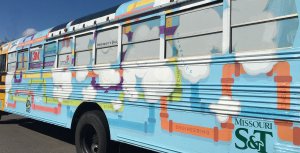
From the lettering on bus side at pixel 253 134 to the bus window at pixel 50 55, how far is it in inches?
178

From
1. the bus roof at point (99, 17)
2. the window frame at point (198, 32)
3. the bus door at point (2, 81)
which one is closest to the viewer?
the window frame at point (198, 32)

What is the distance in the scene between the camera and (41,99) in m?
7.36

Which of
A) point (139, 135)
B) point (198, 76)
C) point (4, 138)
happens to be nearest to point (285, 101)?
point (198, 76)

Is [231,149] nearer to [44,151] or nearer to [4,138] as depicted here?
[44,151]

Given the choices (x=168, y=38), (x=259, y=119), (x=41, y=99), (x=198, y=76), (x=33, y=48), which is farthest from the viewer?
(x=33, y=48)

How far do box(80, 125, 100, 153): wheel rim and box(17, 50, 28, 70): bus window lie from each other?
332cm

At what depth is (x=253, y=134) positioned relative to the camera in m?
3.27

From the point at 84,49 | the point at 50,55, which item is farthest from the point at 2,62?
the point at 84,49

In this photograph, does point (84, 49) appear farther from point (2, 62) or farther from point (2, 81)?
point (2, 62)

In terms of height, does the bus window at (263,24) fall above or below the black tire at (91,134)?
above

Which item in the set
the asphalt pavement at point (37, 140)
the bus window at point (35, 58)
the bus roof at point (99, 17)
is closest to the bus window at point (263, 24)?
the bus roof at point (99, 17)

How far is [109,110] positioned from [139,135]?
30.9 inches

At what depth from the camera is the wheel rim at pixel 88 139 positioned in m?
5.69

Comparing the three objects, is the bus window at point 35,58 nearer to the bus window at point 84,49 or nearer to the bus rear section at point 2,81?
the bus window at point 84,49
